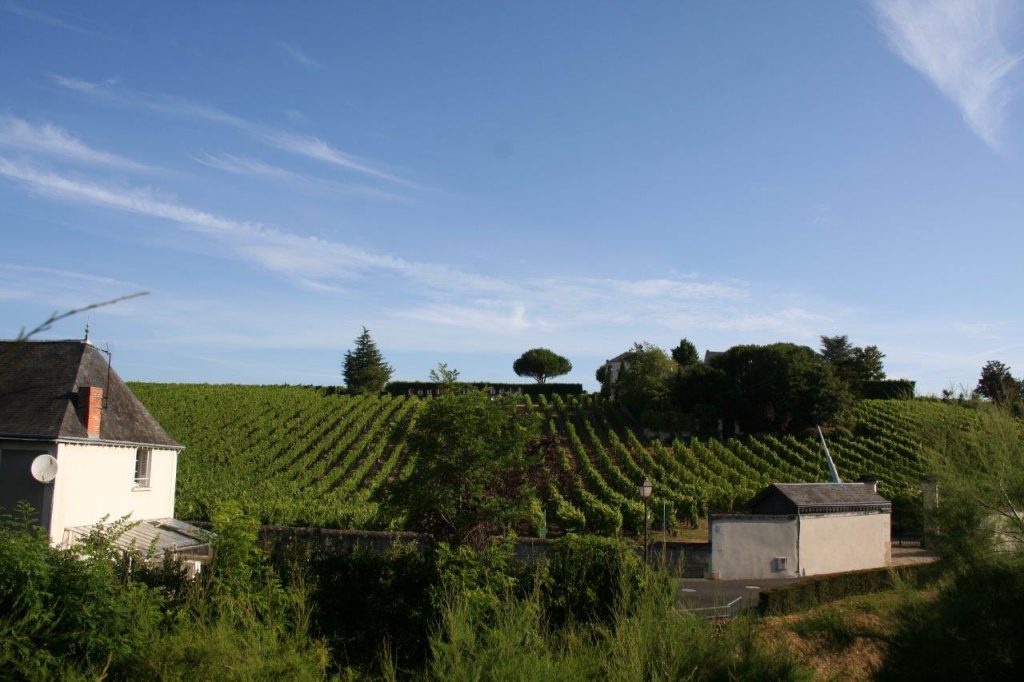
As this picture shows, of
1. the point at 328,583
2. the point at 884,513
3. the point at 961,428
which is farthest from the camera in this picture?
the point at 884,513

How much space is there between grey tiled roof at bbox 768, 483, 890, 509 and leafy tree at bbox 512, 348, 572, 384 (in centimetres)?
Answer: 7609

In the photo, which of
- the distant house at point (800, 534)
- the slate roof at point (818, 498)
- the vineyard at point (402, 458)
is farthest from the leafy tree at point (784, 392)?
the distant house at point (800, 534)

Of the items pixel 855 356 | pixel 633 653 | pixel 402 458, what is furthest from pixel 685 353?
pixel 633 653

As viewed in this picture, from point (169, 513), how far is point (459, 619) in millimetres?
18191

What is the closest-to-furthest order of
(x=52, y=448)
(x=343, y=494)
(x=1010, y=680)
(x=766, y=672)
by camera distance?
(x=766, y=672) → (x=1010, y=680) → (x=52, y=448) → (x=343, y=494)

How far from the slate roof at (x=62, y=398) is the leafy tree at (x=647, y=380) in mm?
38421

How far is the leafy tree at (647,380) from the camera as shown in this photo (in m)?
56.7

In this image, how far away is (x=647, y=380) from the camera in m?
57.9

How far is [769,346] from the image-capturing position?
186 ft

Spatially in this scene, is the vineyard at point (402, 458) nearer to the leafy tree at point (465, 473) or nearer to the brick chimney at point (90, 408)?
the leafy tree at point (465, 473)

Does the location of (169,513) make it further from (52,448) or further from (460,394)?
(460,394)

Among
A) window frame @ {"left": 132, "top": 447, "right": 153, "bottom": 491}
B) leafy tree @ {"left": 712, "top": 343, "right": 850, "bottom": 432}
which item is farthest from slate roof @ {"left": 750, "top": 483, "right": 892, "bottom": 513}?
leafy tree @ {"left": 712, "top": 343, "right": 850, "bottom": 432}


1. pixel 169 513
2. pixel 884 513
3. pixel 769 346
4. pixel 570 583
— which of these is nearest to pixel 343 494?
pixel 169 513

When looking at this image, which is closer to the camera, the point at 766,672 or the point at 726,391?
the point at 766,672
